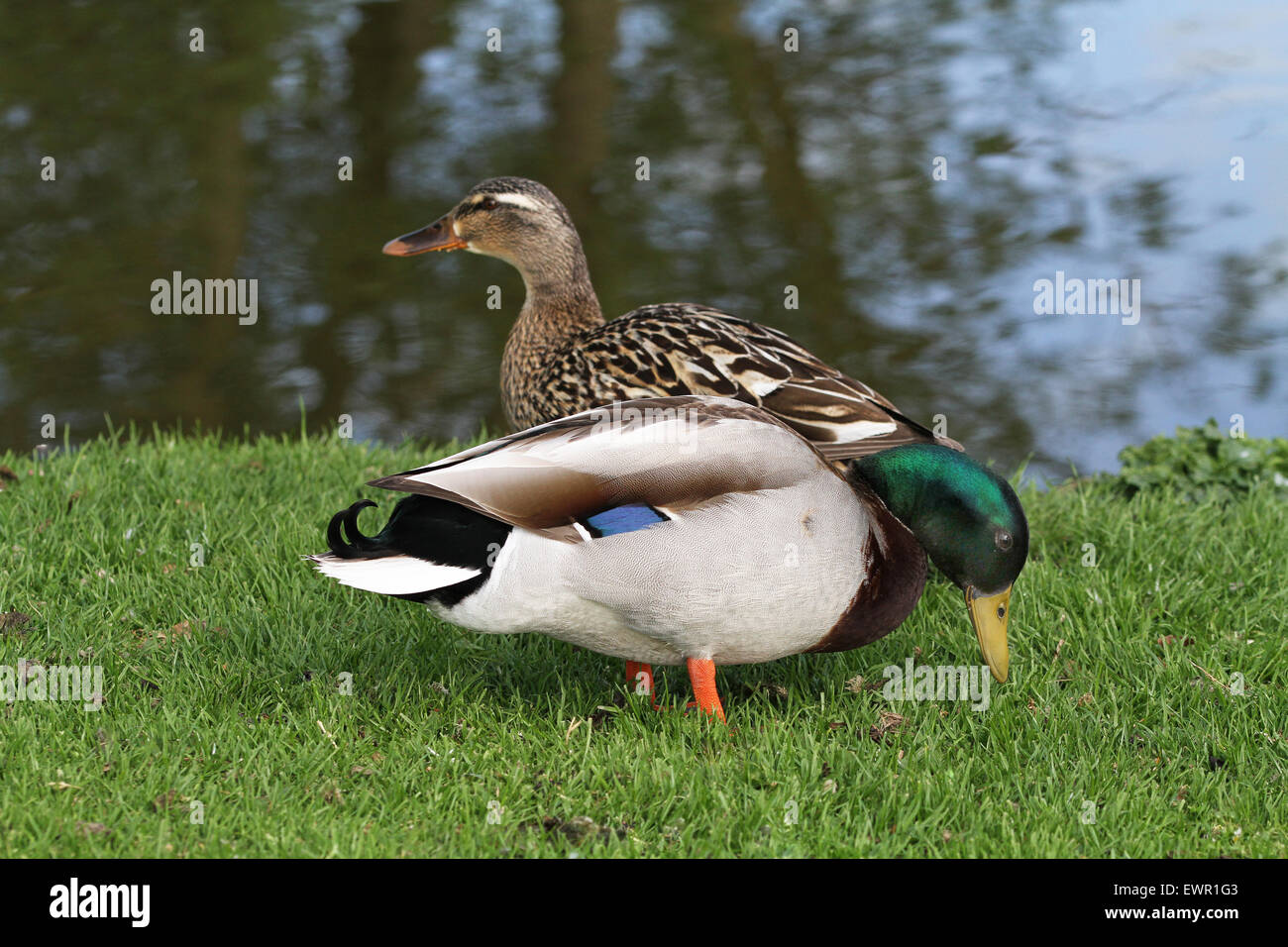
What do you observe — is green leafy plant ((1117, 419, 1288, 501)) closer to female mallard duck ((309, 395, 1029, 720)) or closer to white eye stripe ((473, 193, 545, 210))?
female mallard duck ((309, 395, 1029, 720))

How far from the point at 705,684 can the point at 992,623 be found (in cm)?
81

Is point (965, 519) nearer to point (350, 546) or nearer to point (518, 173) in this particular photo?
point (350, 546)

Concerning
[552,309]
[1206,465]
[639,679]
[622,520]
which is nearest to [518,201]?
[552,309]

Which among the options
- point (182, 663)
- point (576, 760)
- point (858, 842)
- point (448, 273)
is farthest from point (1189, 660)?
point (448, 273)

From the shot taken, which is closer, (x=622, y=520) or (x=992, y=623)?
(x=622, y=520)

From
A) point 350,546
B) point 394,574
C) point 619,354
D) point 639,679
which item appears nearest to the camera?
point 394,574

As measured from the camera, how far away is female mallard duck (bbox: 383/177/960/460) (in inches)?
154

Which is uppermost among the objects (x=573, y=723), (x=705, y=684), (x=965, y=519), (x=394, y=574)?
(x=965, y=519)

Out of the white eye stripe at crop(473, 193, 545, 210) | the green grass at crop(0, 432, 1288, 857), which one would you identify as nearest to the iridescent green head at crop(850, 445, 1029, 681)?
the green grass at crop(0, 432, 1288, 857)

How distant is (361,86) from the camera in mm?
12047

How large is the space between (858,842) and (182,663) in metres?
2.04

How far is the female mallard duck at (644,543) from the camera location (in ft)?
10.6

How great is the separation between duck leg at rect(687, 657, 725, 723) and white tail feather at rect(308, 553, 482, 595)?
0.66 m

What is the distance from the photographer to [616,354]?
14.4 ft
